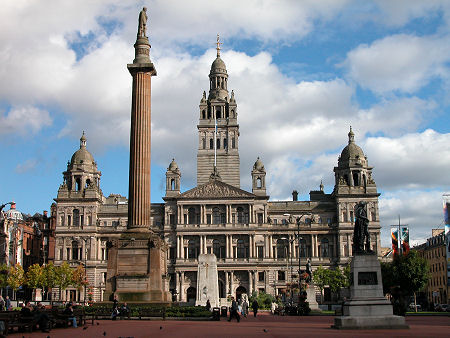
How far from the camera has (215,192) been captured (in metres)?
107

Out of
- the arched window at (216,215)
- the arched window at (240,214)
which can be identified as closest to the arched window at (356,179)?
the arched window at (240,214)

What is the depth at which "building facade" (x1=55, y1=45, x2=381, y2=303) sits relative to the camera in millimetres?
105000

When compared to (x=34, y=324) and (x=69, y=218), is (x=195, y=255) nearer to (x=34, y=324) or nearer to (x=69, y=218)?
(x=69, y=218)

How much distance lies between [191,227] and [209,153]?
63.5 ft

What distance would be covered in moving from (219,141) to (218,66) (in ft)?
59.5

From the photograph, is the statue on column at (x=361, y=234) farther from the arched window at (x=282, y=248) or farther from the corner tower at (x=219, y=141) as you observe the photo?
the corner tower at (x=219, y=141)

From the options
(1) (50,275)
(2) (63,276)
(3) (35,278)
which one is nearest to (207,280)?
(3) (35,278)

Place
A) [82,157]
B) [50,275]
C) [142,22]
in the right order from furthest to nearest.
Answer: [82,157]
[50,275]
[142,22]

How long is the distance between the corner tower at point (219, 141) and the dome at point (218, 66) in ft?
25.5

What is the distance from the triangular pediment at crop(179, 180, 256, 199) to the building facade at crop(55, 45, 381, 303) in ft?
0.61

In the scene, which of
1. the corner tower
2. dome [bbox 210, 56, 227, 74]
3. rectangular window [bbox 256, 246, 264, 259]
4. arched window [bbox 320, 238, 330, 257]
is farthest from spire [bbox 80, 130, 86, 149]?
arched window [bbox 320, 238, 330, 257]

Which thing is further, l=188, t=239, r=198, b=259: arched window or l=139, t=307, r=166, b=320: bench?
l=188, t=239, r=198, b=259: arched window

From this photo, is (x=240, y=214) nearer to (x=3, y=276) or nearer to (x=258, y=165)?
(x=258, y=165)

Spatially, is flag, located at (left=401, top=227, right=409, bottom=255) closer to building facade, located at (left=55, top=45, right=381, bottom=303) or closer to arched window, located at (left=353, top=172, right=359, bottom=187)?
building facade, located at (left=55, top=45, right=381, bottom=303)
